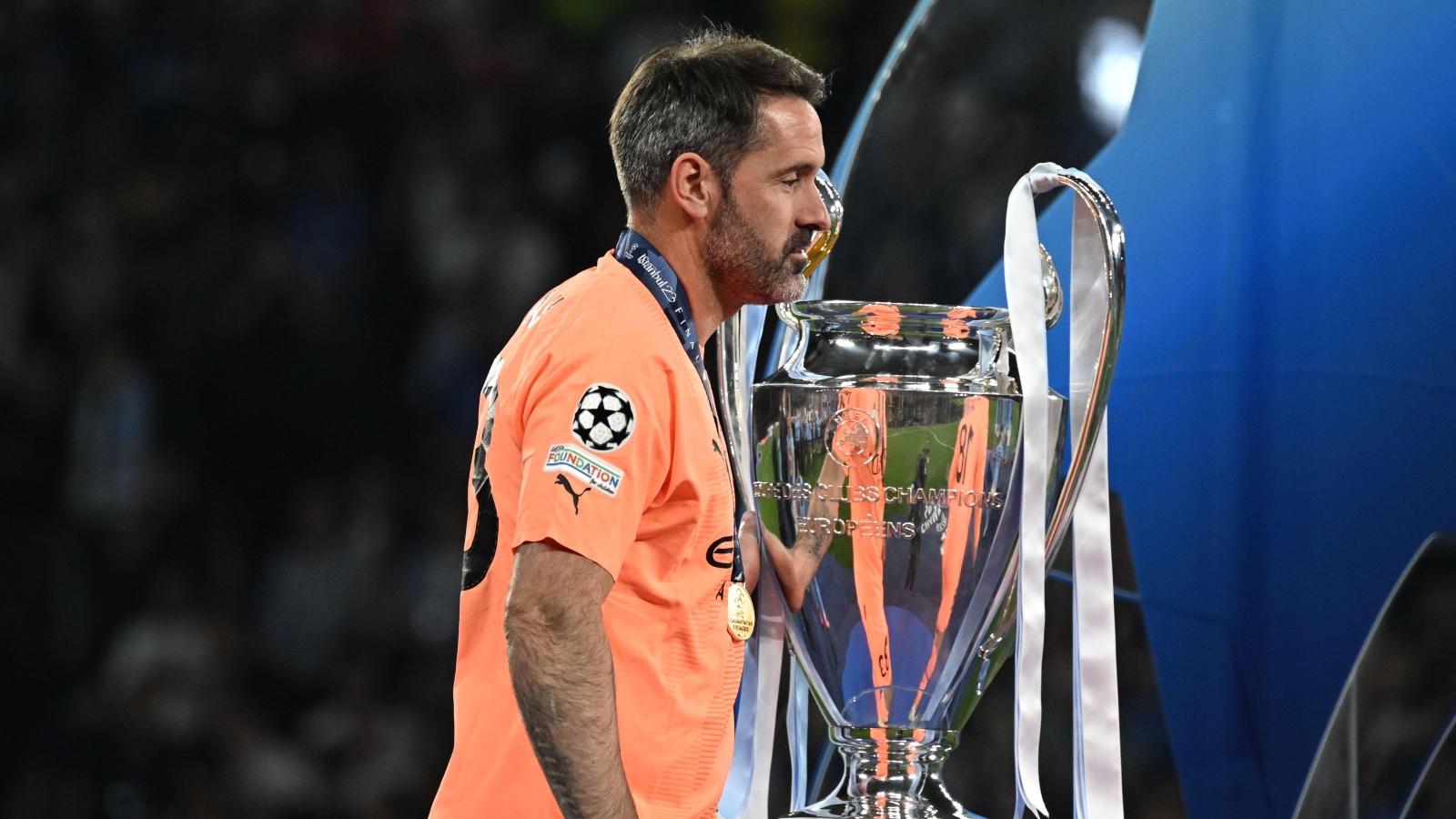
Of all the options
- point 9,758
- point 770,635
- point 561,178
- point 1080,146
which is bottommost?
point 9,758

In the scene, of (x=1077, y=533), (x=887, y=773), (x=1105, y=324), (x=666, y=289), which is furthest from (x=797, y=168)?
(x=887, y=773)

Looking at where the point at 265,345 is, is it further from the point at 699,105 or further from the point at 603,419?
the point at 603,419

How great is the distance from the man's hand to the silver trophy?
320mm

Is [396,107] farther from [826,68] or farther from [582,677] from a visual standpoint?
[582,677]

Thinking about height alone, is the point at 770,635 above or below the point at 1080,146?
below

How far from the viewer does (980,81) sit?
6.04 feet

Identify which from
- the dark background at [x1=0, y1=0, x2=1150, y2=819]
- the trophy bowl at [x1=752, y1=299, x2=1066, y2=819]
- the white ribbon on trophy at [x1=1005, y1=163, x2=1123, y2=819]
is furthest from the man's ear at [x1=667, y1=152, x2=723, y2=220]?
the dark background at [x1=0, y1=0, x2=1150, y2=819]

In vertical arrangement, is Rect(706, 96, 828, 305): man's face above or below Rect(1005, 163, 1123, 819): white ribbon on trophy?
above

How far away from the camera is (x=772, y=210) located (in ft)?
4.62

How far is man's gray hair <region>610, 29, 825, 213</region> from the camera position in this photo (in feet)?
4.57

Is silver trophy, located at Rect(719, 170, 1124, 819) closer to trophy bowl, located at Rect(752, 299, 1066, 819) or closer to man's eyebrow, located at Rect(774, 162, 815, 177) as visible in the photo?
trophy bowl, located at Rect(752, 299, 1066, 819)

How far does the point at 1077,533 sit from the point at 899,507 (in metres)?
0.17

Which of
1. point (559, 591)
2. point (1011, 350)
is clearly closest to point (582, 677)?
point (559, 591)

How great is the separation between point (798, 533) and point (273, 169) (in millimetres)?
2931
